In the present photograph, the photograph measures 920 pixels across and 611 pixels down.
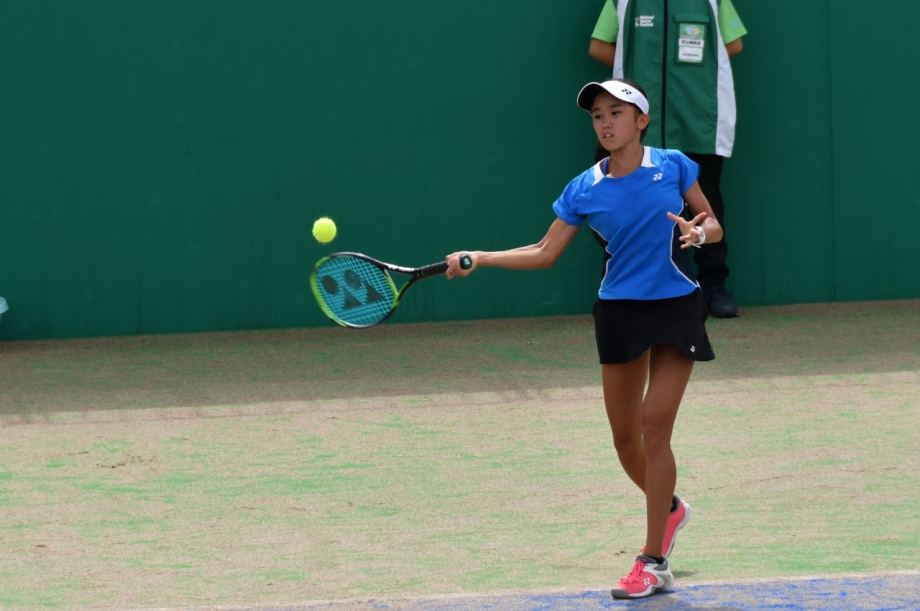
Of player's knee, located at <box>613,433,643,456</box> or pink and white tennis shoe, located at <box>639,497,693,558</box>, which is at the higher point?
player's knee, located at <box>613,433,643,456</box>

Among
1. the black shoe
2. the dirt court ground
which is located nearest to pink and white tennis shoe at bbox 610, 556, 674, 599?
the dirt court ground

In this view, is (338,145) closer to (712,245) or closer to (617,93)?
(712,245)

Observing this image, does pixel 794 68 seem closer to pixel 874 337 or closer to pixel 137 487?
pixel 874 337

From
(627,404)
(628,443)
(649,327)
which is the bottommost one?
(628,443)

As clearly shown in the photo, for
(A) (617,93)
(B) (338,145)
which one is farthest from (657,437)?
(B) (338,145)

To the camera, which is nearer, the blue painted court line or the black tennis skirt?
the blue painted court line

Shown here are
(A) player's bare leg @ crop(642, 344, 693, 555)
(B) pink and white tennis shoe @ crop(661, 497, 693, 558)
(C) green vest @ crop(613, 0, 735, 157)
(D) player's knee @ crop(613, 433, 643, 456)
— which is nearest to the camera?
(A) player's bare leg @ crop(642, 344, 693, 555)

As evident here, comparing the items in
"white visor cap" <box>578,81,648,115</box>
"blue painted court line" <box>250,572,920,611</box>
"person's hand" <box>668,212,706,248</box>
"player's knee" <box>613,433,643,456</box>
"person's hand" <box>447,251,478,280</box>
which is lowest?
"blue painted court line" <box>250,572,920,611</box>

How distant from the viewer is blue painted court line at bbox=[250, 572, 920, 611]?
3717 mm

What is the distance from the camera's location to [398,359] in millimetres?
7891

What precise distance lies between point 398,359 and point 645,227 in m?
3.94

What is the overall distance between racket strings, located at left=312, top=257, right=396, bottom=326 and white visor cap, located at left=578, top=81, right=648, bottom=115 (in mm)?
1024

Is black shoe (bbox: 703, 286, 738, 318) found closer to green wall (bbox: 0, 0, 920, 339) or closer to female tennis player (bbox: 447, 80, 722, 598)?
green wall (bbox: 0, 0, 920, 339)

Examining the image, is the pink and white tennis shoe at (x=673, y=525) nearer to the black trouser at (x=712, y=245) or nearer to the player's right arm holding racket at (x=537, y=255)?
the player's right arm holding racket at (x=537, y=255)
